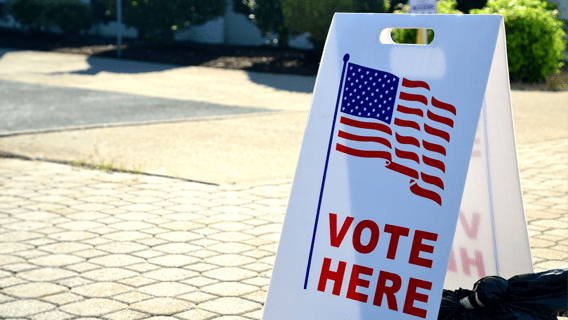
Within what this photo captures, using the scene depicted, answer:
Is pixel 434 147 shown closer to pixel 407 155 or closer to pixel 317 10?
pixel 407 155

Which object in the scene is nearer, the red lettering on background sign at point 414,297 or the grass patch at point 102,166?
the red lettering on background sign at point 414,297

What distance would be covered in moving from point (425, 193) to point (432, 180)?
0.05 meters

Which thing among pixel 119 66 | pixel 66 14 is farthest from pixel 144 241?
pixel 66 14

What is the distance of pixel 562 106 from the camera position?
1130cm

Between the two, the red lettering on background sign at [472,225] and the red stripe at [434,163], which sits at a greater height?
the red stripe at [434,163]

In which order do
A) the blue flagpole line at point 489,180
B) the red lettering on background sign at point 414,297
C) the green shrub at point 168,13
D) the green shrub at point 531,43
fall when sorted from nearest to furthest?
1. the red lettering on background sign at point 414,297
2. the blue flagpole line at point 489,180
3. the green shrub at point 531,43
4. the green shrub at point 168,13

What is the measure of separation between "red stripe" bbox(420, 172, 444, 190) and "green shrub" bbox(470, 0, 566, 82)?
12.6m

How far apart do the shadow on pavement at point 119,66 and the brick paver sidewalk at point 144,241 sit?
10313 millimetres

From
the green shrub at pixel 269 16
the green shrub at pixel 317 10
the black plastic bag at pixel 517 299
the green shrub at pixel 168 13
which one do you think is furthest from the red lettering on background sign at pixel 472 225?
the green shrub at pixel 168 13

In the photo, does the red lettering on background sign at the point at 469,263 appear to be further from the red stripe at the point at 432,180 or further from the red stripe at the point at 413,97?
the red stripe at the point at 413,97

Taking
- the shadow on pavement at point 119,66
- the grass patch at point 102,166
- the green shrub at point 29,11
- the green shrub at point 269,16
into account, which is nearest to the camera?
the grass patch at point 102,166

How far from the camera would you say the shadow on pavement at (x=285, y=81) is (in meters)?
13.6

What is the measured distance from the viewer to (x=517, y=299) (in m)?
2.36

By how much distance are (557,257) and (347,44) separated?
2.49 metres
